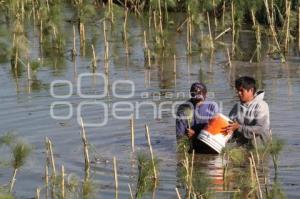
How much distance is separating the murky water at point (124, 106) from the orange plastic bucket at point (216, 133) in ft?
0.62

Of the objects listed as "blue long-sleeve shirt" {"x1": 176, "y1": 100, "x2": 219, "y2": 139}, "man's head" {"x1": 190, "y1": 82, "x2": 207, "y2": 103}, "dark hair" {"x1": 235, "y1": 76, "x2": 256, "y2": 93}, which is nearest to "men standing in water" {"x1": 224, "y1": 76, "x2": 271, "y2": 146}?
"dark hair" {"x1": 235, "y1": 76, "x2": 256, "y2": 93}

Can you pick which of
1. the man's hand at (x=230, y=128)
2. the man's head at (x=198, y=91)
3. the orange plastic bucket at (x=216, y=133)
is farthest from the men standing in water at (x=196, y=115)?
the man's hand at (x=230, y=128)

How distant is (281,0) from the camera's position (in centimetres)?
1861

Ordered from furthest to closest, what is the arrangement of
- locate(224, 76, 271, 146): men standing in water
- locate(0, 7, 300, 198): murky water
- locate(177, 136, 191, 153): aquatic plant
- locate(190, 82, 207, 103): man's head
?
locate(190, 82, 207, 103): man's head < locate(224, 76, 271, 146): men standing in water < locate(177, 136, 191, 153): aquatic plant < locate(0, 7, 300, 198): murky water

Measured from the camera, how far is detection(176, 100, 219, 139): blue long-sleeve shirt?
420 inches

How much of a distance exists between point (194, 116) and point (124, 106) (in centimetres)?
279

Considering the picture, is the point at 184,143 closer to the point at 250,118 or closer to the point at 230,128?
the point at 230,128

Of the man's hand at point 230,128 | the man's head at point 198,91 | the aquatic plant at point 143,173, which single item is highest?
the man's head at point 198,91

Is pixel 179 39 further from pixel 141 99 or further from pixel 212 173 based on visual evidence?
pixel 212 173

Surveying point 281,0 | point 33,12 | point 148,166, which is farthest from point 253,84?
point 33,12

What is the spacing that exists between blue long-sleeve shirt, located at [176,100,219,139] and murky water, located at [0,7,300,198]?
41 centimetres

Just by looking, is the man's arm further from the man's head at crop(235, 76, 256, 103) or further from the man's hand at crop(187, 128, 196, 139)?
the man's hand at crop(187, 128, 196, 139)

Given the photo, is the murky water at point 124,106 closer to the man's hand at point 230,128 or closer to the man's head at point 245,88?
the man's hand at point 230,128

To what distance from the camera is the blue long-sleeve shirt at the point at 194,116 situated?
10.7 metres
